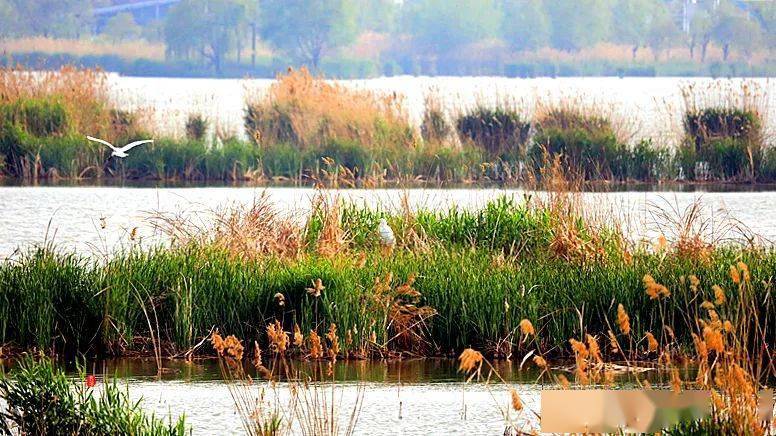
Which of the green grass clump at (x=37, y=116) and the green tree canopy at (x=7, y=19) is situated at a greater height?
the green tree canopy at (x=7, y=19)

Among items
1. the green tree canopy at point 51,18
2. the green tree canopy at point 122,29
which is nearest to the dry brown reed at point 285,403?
the green tree canopy at point 51,18

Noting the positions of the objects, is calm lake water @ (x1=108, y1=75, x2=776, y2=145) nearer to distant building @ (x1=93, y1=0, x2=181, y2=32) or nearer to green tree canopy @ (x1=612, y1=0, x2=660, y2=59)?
green tree canopy @ (x1=612, y1=0, x2=660, y2=59)

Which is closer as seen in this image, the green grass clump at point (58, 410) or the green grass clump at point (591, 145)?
the green grass clump at point (58, 410)

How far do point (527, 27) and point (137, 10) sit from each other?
109 ft

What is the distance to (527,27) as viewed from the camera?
9744cm

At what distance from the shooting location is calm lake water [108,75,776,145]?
90.9ft

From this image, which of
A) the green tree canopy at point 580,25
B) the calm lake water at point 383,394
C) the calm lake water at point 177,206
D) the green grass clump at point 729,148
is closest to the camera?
the calm lake water at point 383,394

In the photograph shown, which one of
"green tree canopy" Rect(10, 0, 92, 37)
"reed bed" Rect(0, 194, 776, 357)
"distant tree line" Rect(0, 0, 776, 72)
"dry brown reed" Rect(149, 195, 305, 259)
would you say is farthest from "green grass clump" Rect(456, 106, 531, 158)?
"green tree canopy" Rect(10, 0, 92, 37)

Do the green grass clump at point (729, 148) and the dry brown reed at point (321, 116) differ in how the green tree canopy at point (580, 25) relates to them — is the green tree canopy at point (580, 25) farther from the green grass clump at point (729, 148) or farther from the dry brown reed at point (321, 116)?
the green grass clump at point (729, 148)

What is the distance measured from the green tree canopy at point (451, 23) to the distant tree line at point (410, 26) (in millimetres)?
64

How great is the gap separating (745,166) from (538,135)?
3349 millimetres

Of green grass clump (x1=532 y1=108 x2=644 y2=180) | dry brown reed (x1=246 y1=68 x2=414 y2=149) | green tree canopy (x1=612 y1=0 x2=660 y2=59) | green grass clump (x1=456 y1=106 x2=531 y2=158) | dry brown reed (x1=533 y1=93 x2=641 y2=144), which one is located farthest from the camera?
green tree canopy (x1=612 y1=0 x2=660 y2=59)

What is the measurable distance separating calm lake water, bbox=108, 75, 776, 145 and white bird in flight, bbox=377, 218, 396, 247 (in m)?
13.2

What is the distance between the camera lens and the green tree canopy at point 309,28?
91.1 meters
